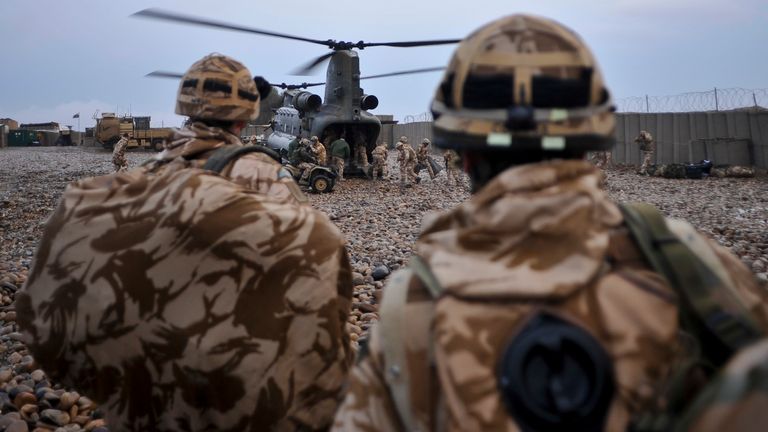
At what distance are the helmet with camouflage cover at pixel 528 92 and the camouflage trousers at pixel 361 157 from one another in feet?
63.0

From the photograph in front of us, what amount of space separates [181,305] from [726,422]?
178 cm

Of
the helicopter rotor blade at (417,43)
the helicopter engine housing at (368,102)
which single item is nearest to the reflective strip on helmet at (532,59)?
the helicopter rotor blade at (417,43)

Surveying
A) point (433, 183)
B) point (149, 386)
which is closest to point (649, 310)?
point (149, 386)

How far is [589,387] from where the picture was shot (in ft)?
3.75

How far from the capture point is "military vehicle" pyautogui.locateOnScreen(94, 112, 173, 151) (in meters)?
42.2

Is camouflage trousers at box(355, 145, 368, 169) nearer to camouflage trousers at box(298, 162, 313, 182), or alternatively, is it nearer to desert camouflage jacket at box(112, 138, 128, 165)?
camouflage trousers at box(298, 162, 313, 182)

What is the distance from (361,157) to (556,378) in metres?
19.6

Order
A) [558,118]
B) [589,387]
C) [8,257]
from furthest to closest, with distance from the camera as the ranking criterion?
[8,257] < [558,118] < [589,387]

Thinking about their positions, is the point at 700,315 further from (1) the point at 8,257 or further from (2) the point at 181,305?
(1) the point at 8,257

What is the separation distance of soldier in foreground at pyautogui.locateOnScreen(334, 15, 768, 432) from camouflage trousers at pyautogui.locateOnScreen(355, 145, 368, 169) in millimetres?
19176

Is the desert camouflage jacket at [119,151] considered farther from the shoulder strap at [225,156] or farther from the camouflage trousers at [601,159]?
the shoulder strap at [225,156]

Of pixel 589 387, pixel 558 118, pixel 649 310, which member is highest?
pixel 558 118

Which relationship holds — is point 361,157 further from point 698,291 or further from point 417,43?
point 698,291

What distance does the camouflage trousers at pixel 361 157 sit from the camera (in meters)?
20.5
